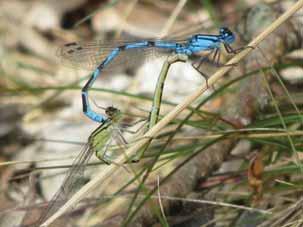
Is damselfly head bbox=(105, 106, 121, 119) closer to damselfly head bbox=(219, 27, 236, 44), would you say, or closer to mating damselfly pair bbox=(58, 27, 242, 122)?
mating damselfly pair bbox=(58, 27, 242, 122)

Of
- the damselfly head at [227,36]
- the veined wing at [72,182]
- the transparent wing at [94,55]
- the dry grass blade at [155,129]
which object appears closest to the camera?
the dry grass blade at [155,129]

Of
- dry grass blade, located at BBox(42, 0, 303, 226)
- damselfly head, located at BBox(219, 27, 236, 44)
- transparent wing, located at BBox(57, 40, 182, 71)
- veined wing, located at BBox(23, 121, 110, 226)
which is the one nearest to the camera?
dry grass blade, located at BBox(42, 0, 303, 226)

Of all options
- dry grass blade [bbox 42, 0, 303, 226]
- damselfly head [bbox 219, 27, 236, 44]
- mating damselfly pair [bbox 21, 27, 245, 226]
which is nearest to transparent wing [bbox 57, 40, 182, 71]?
mating damselfly pair [bbox 21, 27, 245, 226]

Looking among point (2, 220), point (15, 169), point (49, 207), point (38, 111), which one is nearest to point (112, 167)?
point (49, 207)

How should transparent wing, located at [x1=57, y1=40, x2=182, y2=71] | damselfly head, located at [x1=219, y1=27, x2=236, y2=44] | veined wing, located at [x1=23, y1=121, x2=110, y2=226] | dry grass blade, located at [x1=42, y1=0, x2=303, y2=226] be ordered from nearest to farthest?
dry grass blade, located at [x1=42, y1=0, x2=303, y2=226], veined wing, located at [x1=23, y1=121, x2=110, y2=226], damselfly head, located at [x1=219, y1=27, x2=236, y2=44], transparent wing, located at [x1=57, y1=40, x2=182, y2=71]

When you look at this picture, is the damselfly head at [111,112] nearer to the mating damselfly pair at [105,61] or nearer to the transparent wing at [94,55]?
the mating damselfly pair at [105,61]

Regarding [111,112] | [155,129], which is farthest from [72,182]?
[155,129]

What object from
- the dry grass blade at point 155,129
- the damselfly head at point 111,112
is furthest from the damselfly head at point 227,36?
the damselfly head at point 111,112

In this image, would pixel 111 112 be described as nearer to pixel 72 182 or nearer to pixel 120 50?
pixel 72 182
